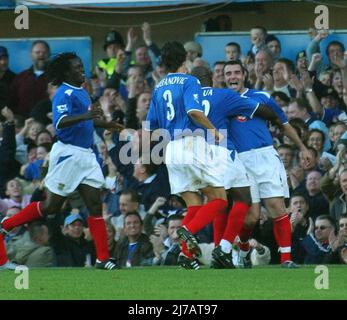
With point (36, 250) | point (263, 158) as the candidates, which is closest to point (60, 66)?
point (263, 158)

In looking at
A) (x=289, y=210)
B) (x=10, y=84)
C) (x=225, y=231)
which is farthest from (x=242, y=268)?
(x=10, y=84)

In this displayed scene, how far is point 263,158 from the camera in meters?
14.1

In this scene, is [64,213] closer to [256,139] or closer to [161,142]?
[161,142]

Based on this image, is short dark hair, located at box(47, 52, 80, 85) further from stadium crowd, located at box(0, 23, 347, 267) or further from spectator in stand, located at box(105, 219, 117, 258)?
spectator in stand, located at box(105, 219, 117, 258)

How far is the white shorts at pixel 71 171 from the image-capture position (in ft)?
45.9

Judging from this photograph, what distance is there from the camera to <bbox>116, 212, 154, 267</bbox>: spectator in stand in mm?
16172

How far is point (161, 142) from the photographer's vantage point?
17.2 meters

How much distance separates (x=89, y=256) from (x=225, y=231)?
3356 millimetres

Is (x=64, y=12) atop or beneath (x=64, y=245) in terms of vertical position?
atop

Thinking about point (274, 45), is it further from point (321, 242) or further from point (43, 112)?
point (43, 112)

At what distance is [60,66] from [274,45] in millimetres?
4351

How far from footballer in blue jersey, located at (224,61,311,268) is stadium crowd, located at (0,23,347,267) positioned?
0.86 m


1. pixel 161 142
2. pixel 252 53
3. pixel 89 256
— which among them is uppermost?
pixel 252 53

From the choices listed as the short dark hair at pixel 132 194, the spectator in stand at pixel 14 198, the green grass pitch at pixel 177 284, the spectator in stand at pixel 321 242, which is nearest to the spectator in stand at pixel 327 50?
the spectator in stand at pixel 321 242
